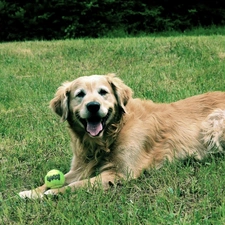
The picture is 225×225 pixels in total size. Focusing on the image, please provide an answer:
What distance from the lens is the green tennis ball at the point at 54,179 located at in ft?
11.3

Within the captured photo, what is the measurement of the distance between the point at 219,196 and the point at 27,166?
1.86m

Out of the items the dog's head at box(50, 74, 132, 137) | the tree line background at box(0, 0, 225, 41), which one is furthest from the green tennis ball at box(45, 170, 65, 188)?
the tree line background at box(0, 0, 225, 41)

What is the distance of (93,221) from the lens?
8.66 feet

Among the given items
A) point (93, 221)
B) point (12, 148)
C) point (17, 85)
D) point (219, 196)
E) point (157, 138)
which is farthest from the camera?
point (17, 85)

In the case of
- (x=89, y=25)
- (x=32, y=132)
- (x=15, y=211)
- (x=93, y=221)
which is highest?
(x=93, y=221)

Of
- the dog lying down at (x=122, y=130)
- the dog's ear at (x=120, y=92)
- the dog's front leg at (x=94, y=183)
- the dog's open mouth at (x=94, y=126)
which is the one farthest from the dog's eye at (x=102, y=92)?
the dog's front leg at (x=94, y=183)

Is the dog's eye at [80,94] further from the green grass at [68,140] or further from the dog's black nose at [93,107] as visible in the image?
the green grass at [68,140]

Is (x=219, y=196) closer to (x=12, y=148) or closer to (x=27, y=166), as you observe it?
(x=27, y=166)

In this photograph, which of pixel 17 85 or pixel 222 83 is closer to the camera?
pixel 222 83

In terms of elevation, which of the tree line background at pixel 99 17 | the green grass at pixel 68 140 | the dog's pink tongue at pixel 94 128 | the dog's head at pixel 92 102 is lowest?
the tree line background at pixel 99 17

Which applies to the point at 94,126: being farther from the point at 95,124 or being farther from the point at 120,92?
the point at 120,92

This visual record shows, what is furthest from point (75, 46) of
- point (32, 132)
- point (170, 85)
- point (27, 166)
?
point (27, 166)

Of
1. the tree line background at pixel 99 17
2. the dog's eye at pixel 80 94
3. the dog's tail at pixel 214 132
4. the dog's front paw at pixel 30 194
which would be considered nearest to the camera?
the dog's front paw at pixel 30 194

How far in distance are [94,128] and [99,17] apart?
13335mm
